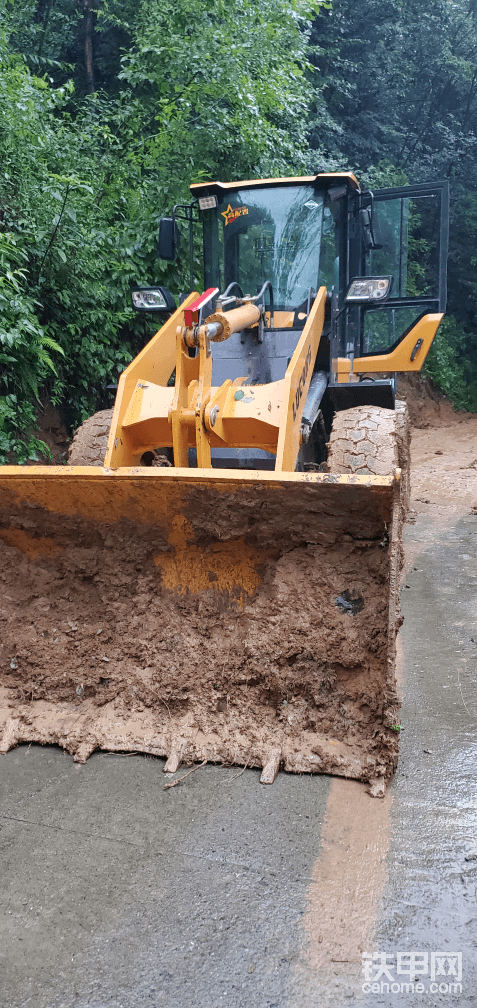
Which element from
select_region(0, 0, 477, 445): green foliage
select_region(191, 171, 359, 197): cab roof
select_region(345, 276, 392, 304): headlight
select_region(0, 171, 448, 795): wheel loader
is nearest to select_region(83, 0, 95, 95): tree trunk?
select_region(0, 0, 477, 445): green foliage

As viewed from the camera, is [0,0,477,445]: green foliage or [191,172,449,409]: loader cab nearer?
[191,172,449,409]: loader cab

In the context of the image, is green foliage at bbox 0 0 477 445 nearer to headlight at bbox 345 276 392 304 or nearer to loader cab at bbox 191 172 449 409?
loader cab at bbox 191 172 449 409

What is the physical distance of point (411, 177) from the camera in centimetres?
1619

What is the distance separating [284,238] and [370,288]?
995 mm

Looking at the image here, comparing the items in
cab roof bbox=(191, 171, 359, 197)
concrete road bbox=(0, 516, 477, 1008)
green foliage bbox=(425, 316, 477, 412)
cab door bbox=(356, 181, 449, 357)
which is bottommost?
green foliage bbox=(425, 316, 477, 412)

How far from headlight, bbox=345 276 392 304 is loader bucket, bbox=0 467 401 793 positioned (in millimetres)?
1947

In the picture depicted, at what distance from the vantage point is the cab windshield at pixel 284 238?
5.05 meters

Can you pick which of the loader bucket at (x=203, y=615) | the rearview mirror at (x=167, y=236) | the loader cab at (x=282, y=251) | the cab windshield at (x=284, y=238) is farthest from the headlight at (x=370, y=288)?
the loader bucket at (x=203, y=615)

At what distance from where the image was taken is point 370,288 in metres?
4.45

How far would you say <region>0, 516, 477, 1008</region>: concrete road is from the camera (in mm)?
2027

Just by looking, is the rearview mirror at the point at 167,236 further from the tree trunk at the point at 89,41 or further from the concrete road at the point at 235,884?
the tree trunk at the point at 89,41

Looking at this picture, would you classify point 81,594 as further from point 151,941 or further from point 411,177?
point 411,177

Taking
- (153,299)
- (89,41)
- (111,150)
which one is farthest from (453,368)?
(153,299)

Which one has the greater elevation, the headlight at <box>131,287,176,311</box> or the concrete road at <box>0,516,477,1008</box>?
the headlight at <box>131,287,176,311</box>
